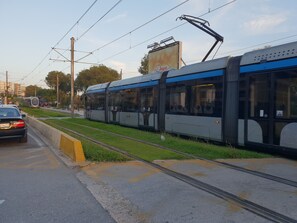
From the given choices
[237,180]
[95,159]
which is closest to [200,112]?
[95,159]

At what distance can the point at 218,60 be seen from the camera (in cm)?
1367

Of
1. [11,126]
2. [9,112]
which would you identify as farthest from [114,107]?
[11,126]

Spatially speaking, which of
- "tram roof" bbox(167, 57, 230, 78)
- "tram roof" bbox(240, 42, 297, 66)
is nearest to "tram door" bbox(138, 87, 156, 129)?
"tram roof" bbox(167, 57, 230, 78)

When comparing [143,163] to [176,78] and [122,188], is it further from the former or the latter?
[176,78]

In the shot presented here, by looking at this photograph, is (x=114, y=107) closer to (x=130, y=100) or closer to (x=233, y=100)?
(x=130, y=100)

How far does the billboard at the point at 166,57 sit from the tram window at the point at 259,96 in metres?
18.5

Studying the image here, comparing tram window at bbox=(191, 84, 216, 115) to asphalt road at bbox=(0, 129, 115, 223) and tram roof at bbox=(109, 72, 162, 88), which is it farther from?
asphalt road at bbox=(0, 129, 115, 223)

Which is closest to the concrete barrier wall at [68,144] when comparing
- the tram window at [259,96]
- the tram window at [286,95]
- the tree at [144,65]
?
the tram window at [259,96]

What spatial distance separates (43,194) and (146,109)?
44.1ft

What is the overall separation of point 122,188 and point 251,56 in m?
6.81

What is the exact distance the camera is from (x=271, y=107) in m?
10.9

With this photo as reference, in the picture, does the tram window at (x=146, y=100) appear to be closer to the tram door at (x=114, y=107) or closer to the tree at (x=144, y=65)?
the tram door at (x=114, y=107)

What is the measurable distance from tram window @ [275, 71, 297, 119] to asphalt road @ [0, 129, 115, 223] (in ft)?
19.3

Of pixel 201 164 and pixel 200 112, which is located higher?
pixel 200 112
